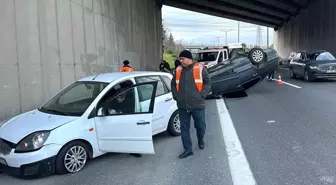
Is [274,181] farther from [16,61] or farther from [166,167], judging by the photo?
[16,61]

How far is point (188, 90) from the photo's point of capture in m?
5.66

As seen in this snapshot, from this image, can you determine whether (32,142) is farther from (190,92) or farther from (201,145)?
(201,145)

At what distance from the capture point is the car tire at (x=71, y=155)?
4977mm

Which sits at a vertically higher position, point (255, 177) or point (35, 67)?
point (35, 67)

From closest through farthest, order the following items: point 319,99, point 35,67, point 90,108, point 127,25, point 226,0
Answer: point 90,108 < point 35,67 < point 319,99 < point 127,25 < point 226,0

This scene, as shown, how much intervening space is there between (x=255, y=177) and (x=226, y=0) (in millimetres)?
36051

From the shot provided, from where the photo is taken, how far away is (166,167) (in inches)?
205

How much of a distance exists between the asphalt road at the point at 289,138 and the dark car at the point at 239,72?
1173mm

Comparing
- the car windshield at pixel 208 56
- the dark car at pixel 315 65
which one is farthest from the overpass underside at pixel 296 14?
the car windshield at pixel 208 56

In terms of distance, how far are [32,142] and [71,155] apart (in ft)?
1.85

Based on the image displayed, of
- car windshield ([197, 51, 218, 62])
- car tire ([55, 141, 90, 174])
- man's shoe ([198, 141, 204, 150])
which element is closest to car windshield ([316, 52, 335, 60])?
car windshield ([197, 51, 218, 62])

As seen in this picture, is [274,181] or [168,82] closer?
[274,181]

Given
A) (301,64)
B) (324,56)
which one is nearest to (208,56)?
(301,64)

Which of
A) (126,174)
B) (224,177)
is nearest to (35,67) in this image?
(126,174)
